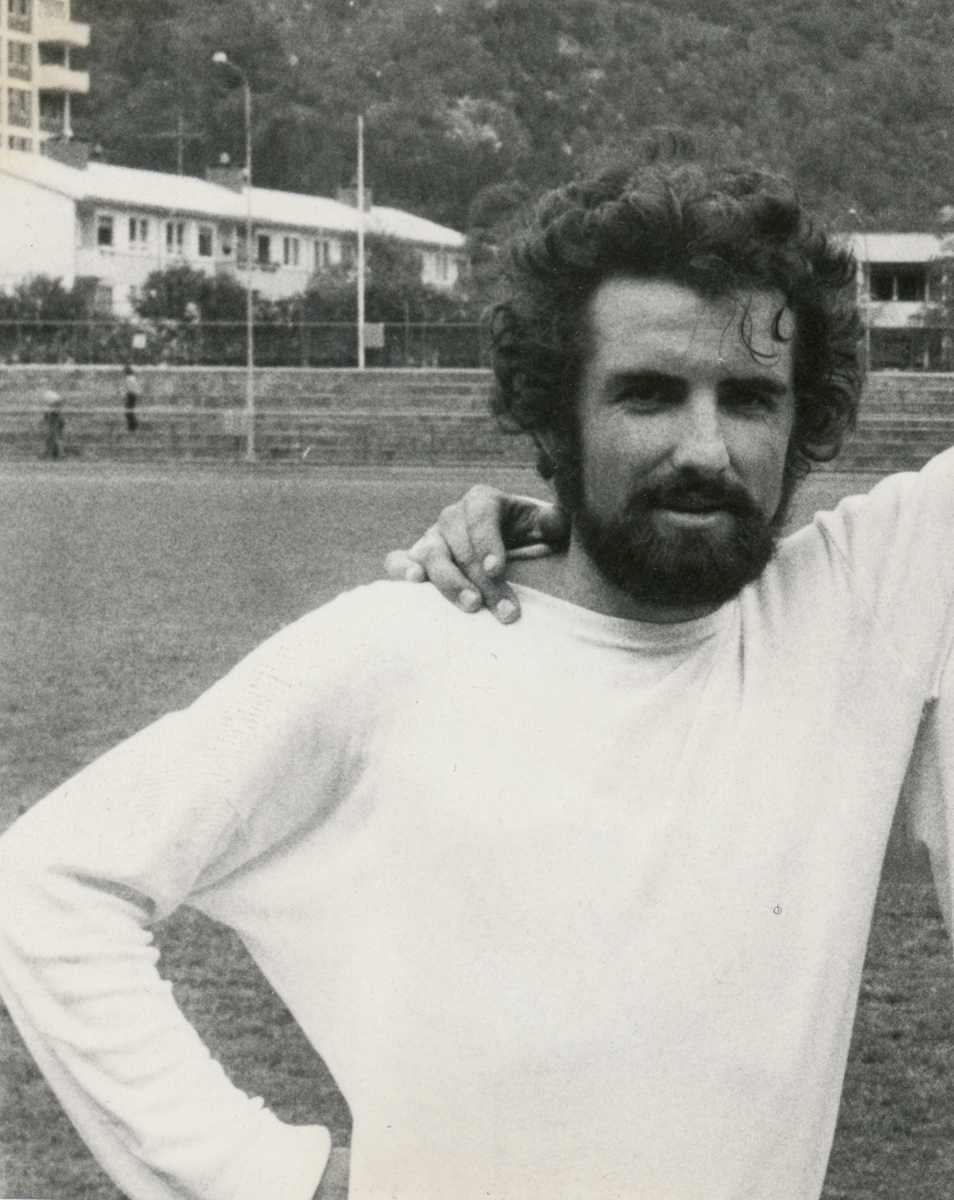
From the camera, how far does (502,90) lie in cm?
6391

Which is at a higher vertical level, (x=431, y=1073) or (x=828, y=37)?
(x=828, y=37)

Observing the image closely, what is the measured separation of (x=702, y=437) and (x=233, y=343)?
2024 inches

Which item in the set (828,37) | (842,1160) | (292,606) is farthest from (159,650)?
(828,37)

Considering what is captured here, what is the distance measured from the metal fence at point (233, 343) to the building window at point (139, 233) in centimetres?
791

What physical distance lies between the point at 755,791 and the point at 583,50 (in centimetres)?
6114

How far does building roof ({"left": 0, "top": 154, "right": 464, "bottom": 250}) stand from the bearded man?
5581 cm

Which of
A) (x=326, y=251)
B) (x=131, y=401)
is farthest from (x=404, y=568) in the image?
(x=326, y=251)

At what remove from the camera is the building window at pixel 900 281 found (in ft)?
209

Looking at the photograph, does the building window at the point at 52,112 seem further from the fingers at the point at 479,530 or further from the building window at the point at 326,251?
the fingers at the point at 479,530

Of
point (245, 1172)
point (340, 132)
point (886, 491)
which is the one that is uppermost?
point (340, 132)

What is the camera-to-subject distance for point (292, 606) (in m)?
12.8

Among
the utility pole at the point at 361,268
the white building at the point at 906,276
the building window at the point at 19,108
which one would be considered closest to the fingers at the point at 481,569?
the utility pole at the point at 361,268

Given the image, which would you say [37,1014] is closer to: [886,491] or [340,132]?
[886,491]

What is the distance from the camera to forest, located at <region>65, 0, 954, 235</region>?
54406mm
